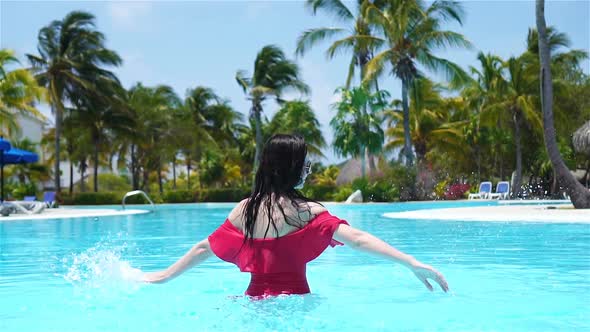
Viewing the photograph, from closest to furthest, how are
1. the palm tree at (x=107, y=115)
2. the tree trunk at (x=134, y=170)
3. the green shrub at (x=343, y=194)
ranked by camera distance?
the green shrub at (x=343, y=194), the palm tree at (x=107, y=115), the tree trunk at (x=134, y=170)

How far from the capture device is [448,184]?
124 ft

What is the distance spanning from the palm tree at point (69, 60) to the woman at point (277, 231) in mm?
33866

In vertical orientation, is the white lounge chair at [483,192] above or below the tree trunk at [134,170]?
below

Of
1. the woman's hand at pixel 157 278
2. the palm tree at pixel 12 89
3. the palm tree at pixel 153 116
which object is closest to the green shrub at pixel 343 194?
the palm tree at pixel 153 116

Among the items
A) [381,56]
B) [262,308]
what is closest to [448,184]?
[381,56]

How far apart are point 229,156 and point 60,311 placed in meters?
45.0

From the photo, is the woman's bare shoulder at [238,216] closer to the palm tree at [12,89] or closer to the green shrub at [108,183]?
the palm tree at [12,89]

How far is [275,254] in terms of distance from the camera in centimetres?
343

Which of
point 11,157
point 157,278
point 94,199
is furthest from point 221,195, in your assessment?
point 157,278

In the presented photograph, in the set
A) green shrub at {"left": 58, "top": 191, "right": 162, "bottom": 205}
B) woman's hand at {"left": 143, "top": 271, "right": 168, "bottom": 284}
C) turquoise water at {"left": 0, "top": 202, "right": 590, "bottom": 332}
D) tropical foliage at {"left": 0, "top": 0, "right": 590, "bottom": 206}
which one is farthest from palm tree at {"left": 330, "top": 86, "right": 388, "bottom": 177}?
woman's hand at {"left": 143, "top": 271, "right": 168, "bottom": 284}

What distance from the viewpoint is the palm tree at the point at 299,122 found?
42.3 m

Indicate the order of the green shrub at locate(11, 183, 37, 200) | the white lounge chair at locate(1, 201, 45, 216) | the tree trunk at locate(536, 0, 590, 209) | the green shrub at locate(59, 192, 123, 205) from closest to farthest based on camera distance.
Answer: the tree trunk at locate(536, 0, 590, 209) < the white lounge chair at locate(1, 201, 45, 216) < the green shrub at locate(11, 183, 37, 200) < the green shrub at locate(59, 192, 123, 205)

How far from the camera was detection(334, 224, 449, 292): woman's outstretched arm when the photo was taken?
303 cm

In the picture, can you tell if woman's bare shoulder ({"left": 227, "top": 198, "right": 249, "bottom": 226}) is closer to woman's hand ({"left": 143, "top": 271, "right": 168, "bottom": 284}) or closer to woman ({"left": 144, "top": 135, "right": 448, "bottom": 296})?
woman ({"left": 144, "top": 135, "right": 448, "bottom": 296})
